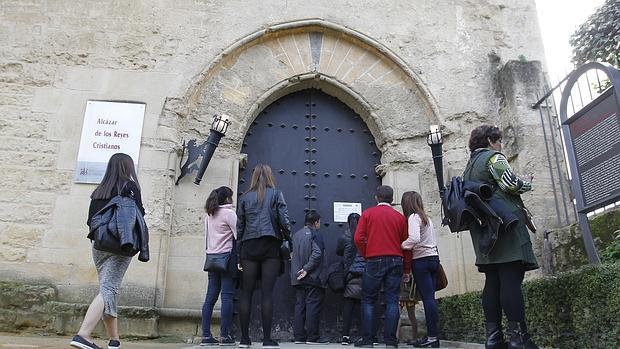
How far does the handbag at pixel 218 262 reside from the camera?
4.61 meters

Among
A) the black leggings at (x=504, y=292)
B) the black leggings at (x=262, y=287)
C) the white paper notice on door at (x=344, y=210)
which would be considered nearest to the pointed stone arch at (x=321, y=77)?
the white paper notice on door at (x=344, y=210)

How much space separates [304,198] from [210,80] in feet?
6.32

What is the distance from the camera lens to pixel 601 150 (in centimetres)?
379

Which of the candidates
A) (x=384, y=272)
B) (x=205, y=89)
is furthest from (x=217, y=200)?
(x=205, y=89)

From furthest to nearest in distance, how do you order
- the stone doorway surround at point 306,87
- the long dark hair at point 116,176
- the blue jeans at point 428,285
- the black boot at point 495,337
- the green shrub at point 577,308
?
1. the stone doorway surround at point 306,87
2. the blue jeans at point 428,285
3. the long dark hair at point 116,176
4. the black boot at point 495,337
5. the green shrub at point 577,308

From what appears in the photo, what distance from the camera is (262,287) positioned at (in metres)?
4.30

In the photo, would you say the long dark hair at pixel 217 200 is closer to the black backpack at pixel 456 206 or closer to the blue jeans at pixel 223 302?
the blue jeans at pixel 223 302

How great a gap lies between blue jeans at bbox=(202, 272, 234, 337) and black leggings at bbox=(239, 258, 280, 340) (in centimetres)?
28

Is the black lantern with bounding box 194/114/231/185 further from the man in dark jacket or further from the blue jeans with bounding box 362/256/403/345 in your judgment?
the blue jeans with bounding box 362/256/403/345

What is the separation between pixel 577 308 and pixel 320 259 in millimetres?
2724

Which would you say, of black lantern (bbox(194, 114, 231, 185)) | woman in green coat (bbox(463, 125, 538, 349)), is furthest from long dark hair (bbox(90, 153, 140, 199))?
woman in green coat (bbox(463, 125, 538, 349))

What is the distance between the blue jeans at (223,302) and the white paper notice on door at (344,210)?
227 centimetres

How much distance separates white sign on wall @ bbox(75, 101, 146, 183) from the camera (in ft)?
19.6

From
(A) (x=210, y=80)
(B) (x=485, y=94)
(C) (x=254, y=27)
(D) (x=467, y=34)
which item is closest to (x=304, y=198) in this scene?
(A) (x=210, y=80)
